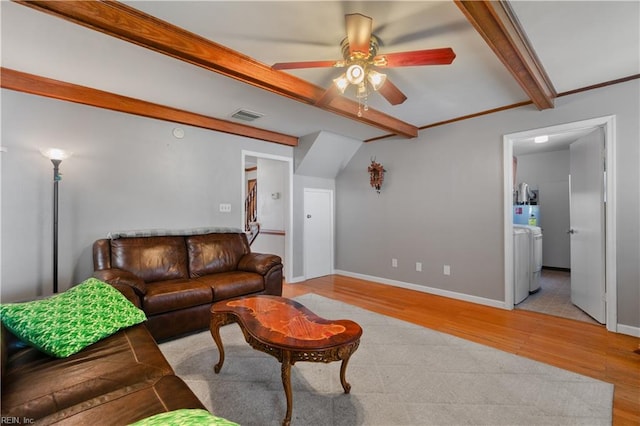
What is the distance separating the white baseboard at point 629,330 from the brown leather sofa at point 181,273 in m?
3.54

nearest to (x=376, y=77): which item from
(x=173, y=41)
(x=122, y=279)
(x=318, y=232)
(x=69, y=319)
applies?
(x=173, y=41)

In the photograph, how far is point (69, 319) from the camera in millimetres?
1521

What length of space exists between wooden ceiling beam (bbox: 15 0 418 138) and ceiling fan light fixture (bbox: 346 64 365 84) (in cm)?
68

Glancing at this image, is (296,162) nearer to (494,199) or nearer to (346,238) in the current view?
(346,238)

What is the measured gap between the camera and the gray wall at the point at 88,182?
8.67 feet

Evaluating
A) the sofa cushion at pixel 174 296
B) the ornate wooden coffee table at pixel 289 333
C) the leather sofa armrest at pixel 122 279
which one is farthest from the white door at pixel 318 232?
the ornate wooden coffee table at pixel 289 333

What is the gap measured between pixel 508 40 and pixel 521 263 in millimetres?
2985

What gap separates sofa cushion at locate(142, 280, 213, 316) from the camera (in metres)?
2.47

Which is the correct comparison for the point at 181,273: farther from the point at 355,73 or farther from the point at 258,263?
the point at 355,73

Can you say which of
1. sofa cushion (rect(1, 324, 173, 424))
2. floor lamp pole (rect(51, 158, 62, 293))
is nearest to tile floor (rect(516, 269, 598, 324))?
sofa cushion (rect(1, 324, 173, 424))

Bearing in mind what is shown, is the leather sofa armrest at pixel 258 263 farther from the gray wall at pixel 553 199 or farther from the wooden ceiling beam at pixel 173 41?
the gray wall at pixel 553 199

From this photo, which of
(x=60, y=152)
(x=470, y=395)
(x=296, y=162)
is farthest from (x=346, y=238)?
(x=60, y=152)

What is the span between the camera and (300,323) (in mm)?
1790

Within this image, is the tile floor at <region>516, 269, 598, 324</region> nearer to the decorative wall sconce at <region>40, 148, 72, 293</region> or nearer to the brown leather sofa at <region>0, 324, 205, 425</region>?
the brown leather sofa at <region>0, 324, 205, 425</region>
